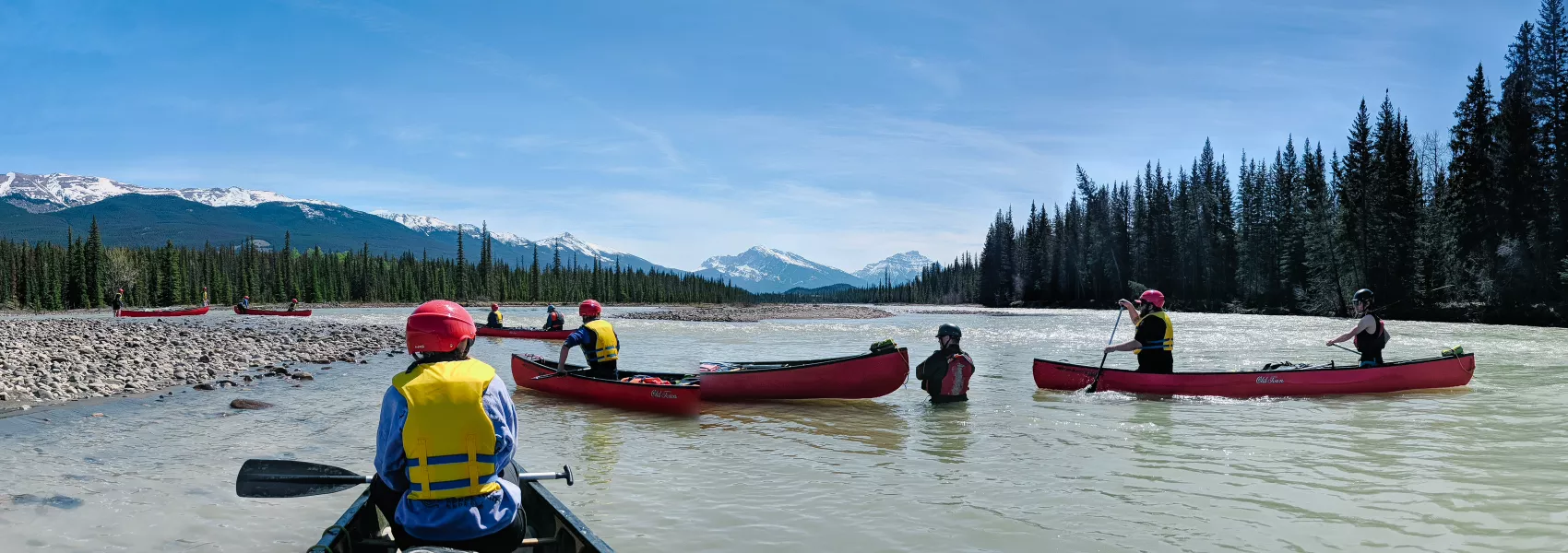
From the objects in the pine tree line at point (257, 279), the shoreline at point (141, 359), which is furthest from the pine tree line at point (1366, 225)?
the pine tree line at point (257, 279)

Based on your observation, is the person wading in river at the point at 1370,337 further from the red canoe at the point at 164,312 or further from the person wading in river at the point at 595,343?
the red canoe at the point at 164,312

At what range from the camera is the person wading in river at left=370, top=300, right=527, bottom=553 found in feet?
13.3

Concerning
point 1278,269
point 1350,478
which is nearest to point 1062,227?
point 1278,269

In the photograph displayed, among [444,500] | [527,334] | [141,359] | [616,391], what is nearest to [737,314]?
[527,334]

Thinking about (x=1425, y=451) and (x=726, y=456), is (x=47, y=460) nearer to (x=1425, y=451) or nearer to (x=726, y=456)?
(x=726, y=456)

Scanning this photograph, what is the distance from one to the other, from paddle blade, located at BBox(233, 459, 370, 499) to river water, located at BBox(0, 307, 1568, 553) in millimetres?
2419

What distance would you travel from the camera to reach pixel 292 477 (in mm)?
5129

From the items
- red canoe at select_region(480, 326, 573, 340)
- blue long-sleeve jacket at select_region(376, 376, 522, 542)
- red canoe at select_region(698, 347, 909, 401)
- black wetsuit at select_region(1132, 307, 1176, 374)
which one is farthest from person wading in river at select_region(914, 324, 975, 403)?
red canoe at select_region(480, 326, 573, 340)

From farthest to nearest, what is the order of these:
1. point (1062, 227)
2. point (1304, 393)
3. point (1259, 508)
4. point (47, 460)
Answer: point (1062, 227) < point (1304, 393) < point (47, 460) < point (1259, 508)

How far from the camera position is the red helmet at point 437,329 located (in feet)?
13.3

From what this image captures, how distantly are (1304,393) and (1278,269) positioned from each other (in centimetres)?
6874

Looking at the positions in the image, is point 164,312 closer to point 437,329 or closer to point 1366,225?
point 437,329

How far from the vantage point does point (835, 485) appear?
29.7 feet

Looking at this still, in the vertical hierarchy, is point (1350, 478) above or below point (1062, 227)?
below
